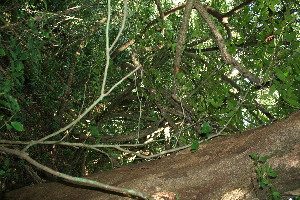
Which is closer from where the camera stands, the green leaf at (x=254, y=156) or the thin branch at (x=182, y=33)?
the green leaf at (x=254, y=156)

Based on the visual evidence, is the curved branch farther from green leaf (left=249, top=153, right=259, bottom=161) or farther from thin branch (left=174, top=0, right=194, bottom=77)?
green leaf (left=249, top=153, right=259, bottom=161)

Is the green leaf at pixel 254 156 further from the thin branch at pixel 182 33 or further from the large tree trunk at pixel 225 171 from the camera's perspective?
the thin branch at pixel 182 33

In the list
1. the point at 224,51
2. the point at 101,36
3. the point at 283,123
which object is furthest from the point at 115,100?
the point at 283,123

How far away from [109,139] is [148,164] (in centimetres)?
141

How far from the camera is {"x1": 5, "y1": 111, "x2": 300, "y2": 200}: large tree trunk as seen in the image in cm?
170

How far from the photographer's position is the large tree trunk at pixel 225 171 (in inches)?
67.1

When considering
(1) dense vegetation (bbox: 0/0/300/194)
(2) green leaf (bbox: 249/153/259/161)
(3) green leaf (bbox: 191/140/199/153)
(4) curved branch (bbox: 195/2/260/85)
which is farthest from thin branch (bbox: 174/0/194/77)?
(2) green leaf (bbox: 249/153/259/161)

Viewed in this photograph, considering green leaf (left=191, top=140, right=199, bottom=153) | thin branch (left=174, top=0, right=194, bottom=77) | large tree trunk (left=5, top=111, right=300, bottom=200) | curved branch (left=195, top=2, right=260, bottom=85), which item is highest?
thin branch (left=174, top=0, right=194, bottom=77)

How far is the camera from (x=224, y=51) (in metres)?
2.53

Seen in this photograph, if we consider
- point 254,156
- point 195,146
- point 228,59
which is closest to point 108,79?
point 228,59

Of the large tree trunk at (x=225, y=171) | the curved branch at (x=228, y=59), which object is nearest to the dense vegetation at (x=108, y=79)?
the curved branch at (x=228, y=59)

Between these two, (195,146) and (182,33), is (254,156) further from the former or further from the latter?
(182,33)

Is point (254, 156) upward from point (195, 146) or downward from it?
downward

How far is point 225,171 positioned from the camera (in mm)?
1793
